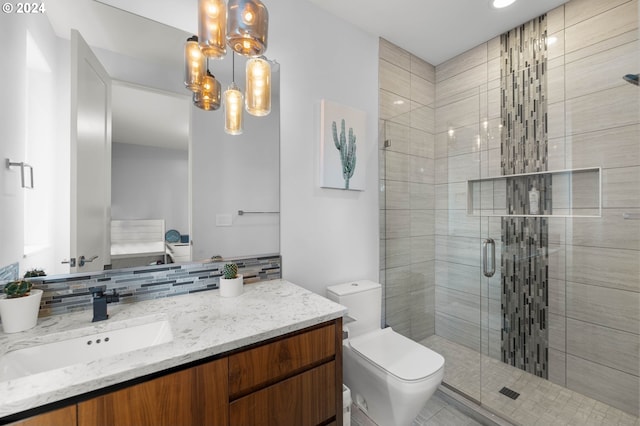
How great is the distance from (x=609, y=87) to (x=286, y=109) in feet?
6.52

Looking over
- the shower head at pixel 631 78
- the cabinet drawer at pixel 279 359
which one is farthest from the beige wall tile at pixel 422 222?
the cabinet drawer at pixel 279 359

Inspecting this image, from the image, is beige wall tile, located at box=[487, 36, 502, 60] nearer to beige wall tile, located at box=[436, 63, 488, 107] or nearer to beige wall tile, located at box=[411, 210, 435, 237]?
beige wall tile, located at box=[436, 63, 488, 107]

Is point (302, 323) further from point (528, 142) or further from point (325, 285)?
point (528, 142)

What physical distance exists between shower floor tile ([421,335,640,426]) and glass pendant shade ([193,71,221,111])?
7.69 feet

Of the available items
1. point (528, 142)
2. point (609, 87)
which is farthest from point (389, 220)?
point (609, 87)

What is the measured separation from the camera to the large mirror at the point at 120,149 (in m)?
1.11

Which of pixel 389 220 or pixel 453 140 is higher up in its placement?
pixel 453 140

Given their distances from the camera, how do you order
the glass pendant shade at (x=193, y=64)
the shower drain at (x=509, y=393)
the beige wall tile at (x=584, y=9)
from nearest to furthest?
the glass pendant shade at (x=193, y=64), the beige wall tile at (x=584, y=9), the shower drain at (x=509, y=393)

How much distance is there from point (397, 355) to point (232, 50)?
5.92 feet

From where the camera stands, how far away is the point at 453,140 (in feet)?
8.09

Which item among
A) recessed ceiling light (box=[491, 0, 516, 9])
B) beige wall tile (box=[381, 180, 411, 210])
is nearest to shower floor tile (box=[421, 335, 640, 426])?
beige wall tile (box=[381, 180, 411, 210])

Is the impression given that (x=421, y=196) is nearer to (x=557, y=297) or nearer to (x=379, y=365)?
(x=557, y=297)

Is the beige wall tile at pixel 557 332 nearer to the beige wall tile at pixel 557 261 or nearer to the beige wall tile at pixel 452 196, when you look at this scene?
the beige wall tile at pixel 557 261

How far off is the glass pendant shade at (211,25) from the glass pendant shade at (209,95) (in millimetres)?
373
